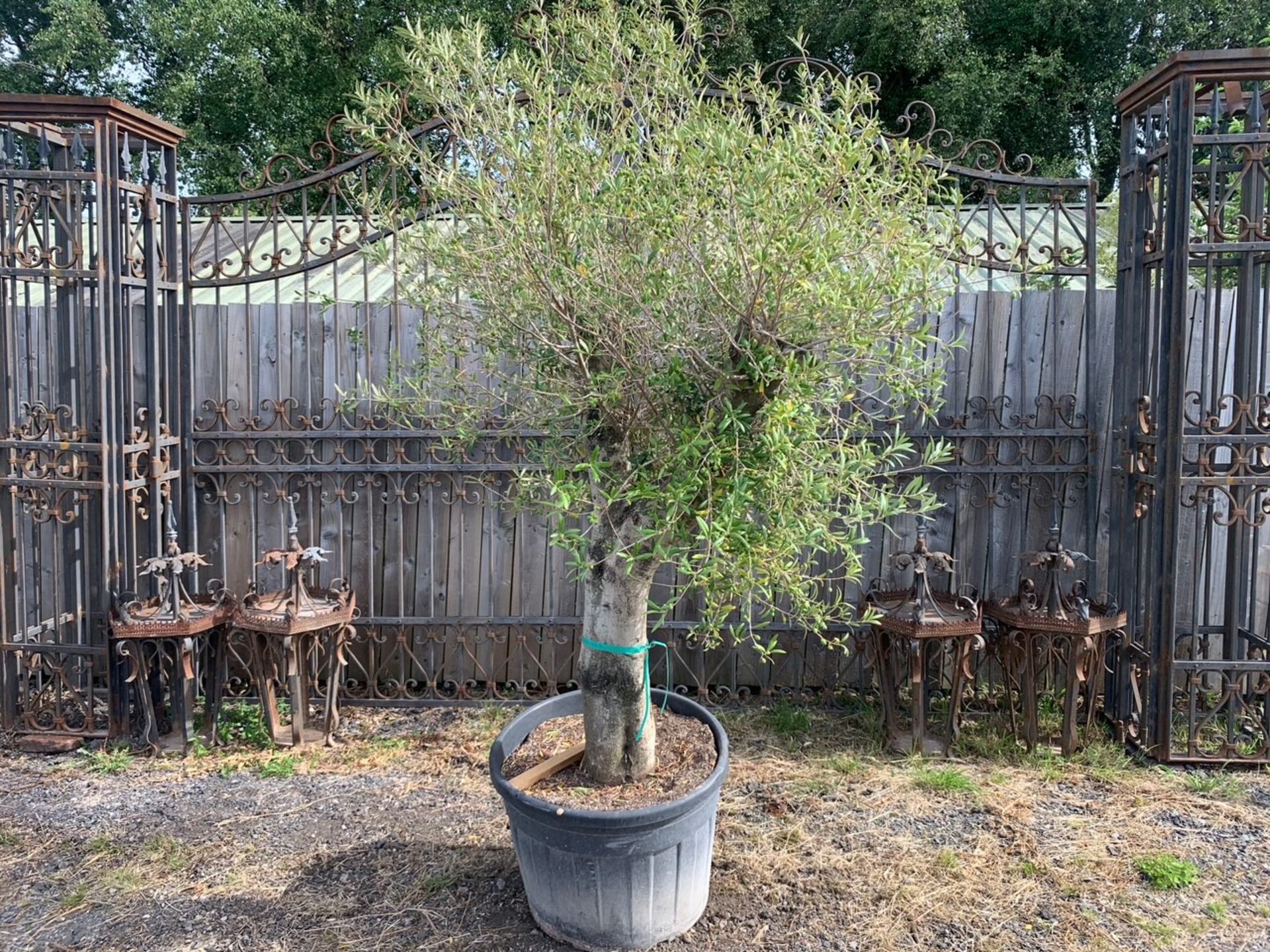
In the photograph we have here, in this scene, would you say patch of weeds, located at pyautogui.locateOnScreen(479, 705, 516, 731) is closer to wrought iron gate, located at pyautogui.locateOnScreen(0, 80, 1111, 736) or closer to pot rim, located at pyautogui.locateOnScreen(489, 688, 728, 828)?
wrought iron gate, located at pyautogui.locateOnScreen(0, 80, 1111, 736)

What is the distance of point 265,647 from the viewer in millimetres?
4141

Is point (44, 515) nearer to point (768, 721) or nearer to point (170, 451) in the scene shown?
point (170, 451)

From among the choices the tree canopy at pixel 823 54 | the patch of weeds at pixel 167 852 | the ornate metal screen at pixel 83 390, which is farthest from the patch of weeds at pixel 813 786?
the tree canopy at pixel 823 54

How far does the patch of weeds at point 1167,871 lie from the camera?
10.4 feet

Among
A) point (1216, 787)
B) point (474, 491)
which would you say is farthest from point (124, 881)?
point (1216, 787)

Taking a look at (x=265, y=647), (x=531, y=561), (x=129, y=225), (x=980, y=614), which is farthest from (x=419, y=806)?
(x=129, y=225)

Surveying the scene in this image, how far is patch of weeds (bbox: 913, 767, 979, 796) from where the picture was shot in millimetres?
3792

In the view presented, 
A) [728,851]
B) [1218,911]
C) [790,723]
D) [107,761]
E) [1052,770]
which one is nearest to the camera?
[1218,911]

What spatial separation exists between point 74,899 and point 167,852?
1.07 ft

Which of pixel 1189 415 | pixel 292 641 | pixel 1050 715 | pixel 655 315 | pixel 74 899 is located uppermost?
pixel 655 315

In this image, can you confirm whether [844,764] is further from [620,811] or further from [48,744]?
[48,744]

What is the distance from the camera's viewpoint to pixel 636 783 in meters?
2.94

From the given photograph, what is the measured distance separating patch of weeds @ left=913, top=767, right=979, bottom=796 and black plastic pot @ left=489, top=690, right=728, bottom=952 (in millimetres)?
1329

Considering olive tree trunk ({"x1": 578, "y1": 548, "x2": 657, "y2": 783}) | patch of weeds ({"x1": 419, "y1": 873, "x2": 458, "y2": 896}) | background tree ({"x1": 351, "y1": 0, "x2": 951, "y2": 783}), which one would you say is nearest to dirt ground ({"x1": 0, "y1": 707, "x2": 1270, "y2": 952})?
patch of weeds ({"x1": 419, "y1": 873, "x2": 458, "y2": 896})
